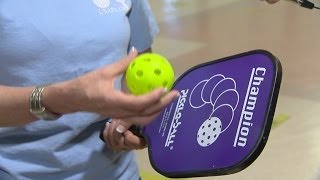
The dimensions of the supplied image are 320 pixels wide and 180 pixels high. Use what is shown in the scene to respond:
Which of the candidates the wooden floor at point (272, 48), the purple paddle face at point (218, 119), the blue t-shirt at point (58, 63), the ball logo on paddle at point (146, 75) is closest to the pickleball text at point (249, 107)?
the purple paddle face at point (218, 119)

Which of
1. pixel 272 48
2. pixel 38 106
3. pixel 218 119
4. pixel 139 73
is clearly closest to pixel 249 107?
pixel 218 119

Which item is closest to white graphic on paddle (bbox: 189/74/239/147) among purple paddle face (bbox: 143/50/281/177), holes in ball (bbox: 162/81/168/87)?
purple paddle face (bbox: 143/50/281/177)

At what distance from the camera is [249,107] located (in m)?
0.75

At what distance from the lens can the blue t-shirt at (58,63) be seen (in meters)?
0.80

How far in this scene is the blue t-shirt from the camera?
80 centimetres

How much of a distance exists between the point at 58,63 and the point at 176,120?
0.21 meters

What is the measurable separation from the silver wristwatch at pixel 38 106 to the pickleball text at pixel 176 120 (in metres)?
0.21

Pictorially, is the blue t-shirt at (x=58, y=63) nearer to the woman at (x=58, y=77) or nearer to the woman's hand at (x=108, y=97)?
the woman at (x=58, y=77)

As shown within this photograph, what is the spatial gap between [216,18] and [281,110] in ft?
5.23

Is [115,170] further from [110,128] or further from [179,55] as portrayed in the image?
[179,55]

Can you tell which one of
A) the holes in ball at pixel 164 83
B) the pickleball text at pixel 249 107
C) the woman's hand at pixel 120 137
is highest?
the holes in ball at pixel 164 83

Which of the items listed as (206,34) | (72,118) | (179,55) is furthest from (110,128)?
(206,34)

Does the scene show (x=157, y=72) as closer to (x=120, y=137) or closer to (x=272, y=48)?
(x=120, y=137)

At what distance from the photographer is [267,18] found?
12.0 feet
